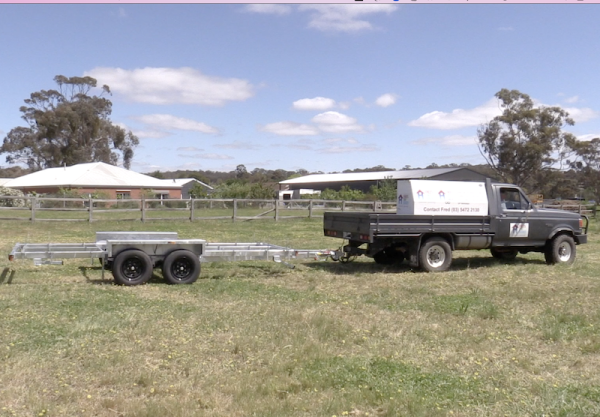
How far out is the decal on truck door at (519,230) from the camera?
44.7ft

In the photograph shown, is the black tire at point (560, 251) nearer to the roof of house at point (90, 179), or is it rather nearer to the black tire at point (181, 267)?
the black tire at point (181, 267)

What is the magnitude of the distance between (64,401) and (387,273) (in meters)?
8.71

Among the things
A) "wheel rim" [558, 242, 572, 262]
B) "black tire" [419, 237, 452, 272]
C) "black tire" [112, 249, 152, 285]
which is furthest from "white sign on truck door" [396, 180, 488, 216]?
"black tire" [112, 249, 152, 285]

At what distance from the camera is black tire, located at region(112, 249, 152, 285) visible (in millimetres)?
10141

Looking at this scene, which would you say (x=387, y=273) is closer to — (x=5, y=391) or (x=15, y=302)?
(x=15, y=302)

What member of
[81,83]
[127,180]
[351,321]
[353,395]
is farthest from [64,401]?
[81,83]

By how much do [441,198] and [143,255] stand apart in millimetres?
6639

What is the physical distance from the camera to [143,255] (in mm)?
10250

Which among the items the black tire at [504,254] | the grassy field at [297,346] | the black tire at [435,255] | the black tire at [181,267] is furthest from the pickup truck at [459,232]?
the black tire at [181,267]

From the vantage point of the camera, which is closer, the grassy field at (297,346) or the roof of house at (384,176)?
the grassy field at (297,346)

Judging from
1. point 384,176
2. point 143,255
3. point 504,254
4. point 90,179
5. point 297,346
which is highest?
point 384,176

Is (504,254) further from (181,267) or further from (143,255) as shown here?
(143,255)

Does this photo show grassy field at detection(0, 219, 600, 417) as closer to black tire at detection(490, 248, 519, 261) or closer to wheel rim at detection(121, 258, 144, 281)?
wheel rim at detection(121, 258, 144, 281)

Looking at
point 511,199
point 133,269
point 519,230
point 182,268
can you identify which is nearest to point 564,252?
point 519,230
